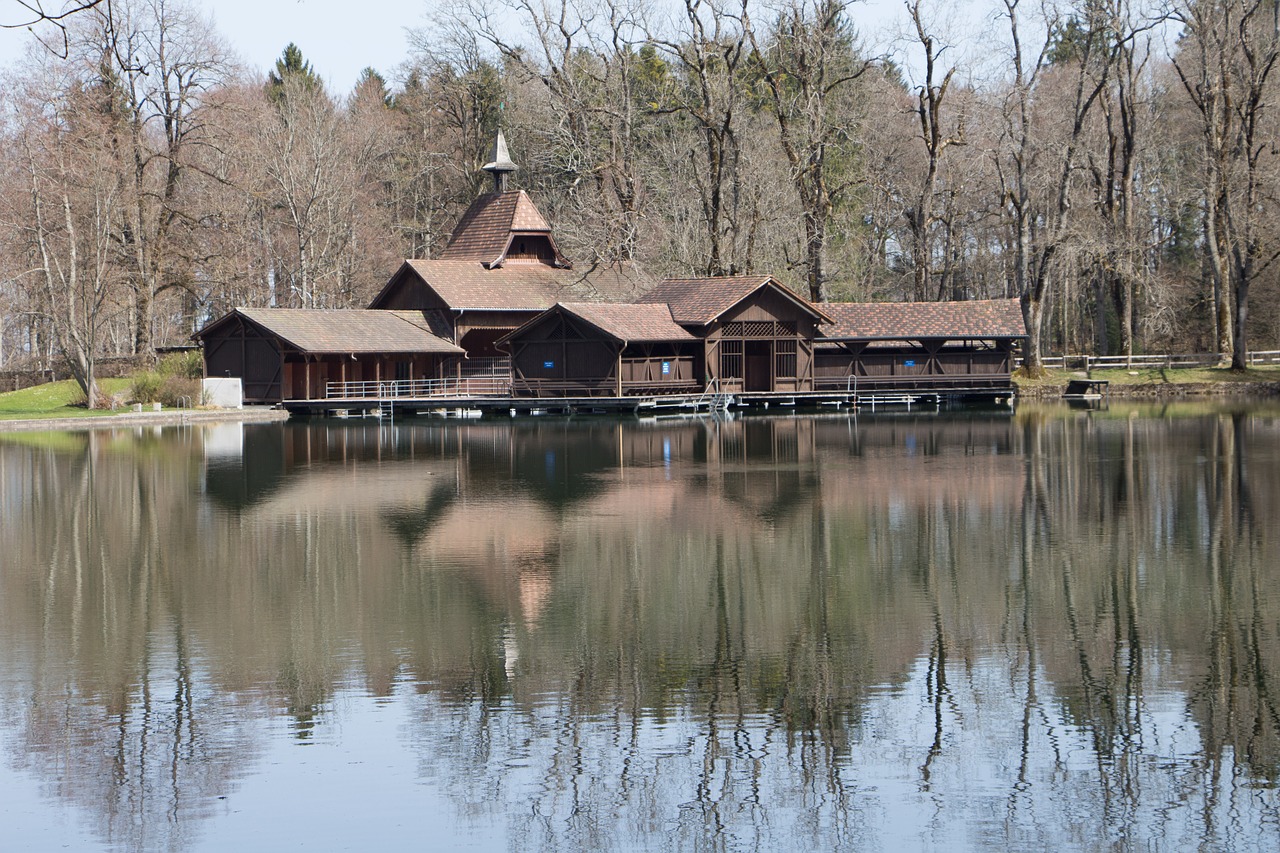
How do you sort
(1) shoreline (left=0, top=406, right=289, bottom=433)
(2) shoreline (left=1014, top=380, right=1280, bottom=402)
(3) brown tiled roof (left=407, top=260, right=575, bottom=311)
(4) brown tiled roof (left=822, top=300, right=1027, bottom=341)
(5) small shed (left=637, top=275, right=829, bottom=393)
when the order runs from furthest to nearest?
(3) brown tiled roof (left=407, top=260, right=575, bottom=311) < (2) shoreline (left=1014, top=380, right=1280, bottom=402) < (4) brown tiled roof (left=822, top=300, right=1027, bottom=341) < (5) small shed (left=637, top=275, right=829, bottom=393) < (1) shoreline (left=0, top=406, right=289, bottom=433)

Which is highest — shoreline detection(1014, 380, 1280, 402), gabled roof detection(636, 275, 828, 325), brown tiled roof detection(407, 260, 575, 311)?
brown tiled roof detection(407, 260, 575, 311)

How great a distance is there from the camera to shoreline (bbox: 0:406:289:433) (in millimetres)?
50281

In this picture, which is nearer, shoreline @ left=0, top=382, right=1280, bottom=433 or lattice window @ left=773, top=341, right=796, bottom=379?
shoreline @ left=0, top=382, right=1280, bottom=433

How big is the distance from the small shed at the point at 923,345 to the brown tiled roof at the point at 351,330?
16.1 m

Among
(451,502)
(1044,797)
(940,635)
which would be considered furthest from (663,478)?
(1044,797)

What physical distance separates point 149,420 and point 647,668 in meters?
41.7

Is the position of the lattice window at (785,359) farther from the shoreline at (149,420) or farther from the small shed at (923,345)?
the shoreline at (149,420)

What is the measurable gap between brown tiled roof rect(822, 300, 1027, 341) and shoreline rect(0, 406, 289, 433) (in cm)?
2211

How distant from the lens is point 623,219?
6606cm

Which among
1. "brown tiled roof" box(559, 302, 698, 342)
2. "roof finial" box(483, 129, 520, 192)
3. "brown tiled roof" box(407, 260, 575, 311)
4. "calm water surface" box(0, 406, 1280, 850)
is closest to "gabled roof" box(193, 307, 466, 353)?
"brown tiled roof" box(407, 260, 575, 311)

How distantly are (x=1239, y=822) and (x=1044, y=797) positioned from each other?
1.32m

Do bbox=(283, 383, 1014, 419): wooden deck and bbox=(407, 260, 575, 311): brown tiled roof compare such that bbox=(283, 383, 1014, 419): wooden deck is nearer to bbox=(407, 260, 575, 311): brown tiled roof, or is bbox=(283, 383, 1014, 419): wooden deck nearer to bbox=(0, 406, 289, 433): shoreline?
bbox=(0, 406, 289, 433): shoreline

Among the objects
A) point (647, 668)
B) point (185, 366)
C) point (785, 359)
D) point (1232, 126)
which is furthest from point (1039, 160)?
point (647, 668)

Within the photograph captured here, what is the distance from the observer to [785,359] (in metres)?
58.8
